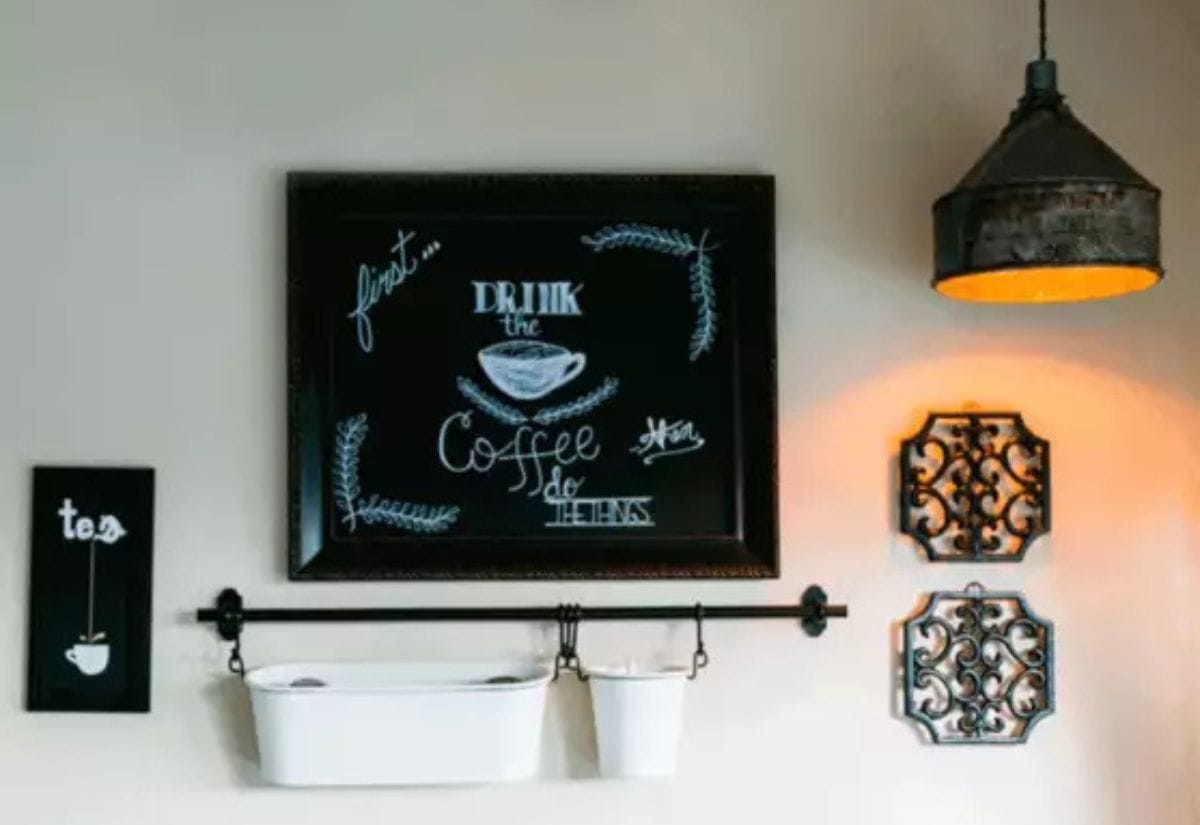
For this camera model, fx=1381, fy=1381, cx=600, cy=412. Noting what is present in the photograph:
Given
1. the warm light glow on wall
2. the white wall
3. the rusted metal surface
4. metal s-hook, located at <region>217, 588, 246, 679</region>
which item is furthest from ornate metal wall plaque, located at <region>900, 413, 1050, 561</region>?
metal s-hook, located at <region>217, 588, 246, 679</region>

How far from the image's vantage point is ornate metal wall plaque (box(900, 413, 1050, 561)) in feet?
6.71

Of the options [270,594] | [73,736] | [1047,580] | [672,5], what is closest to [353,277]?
[270,594]

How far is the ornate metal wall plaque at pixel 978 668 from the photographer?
80.0 inches

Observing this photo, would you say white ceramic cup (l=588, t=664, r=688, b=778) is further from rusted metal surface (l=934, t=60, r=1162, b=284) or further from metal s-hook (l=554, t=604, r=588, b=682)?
rusted metal surface (l=934, t=60, r=1162, b=284)

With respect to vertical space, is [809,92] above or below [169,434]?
above

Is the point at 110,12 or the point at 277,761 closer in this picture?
the point at 277,761

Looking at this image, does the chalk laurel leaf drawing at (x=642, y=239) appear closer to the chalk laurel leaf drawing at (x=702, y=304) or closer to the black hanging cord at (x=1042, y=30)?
the chalk laurel leaf drawing at (x=702, y=304)

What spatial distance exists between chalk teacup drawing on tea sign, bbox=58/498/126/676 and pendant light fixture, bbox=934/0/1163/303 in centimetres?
123

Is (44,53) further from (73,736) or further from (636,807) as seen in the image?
(636,807)

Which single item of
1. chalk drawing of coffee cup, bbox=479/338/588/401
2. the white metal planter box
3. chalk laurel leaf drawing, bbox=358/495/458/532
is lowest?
the white metal planter box

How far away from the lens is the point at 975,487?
6.73 feet

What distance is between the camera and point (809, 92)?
6.82 feet

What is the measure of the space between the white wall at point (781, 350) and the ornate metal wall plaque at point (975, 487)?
33 mm

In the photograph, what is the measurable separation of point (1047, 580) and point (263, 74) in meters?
1.39
